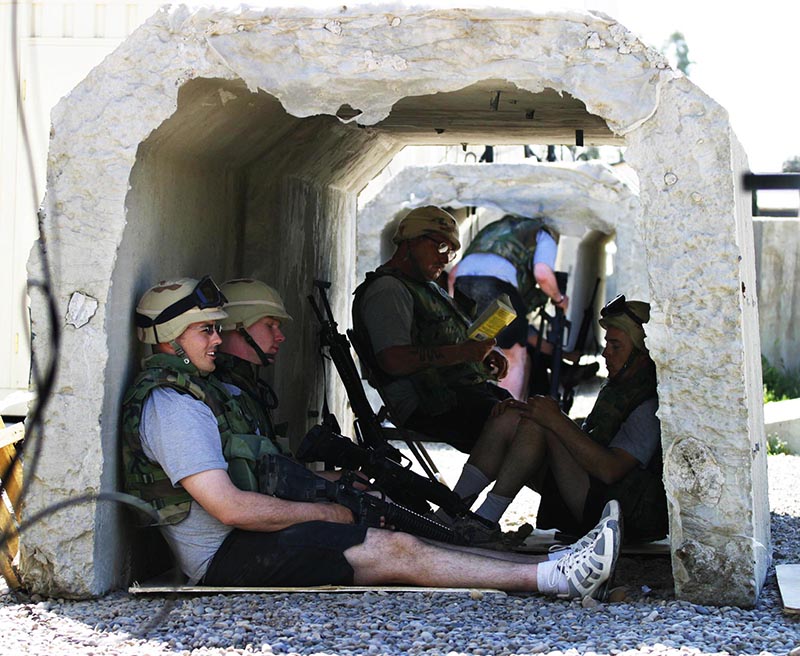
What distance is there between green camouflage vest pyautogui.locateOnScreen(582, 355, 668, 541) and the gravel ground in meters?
0.52

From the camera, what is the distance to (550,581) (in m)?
4.25

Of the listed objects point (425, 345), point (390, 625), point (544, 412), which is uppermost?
point (425, 345)

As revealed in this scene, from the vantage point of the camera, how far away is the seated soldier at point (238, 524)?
13.8 ft

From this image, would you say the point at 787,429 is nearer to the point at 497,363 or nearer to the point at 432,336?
the point at 497,363

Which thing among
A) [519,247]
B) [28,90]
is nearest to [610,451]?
[519,247]

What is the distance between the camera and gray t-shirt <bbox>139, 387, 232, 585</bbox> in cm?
411

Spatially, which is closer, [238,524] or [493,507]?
[238,524]

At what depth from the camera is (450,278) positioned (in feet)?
35.7

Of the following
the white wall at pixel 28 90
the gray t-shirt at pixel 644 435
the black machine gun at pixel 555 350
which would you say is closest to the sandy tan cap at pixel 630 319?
the gray t-shirt at pixel 644 435

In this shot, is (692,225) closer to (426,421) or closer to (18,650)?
(426,421)

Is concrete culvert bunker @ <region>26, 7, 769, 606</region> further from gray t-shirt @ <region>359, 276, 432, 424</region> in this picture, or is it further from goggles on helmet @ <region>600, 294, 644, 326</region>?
gray t-shirt @ <region>359, 276, 432, 424</region>

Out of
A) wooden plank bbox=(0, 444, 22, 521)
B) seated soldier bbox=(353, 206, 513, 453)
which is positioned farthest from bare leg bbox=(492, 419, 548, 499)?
wooden plank bbox=(0, 444, 22, 521)

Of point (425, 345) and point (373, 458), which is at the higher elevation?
point (425, 345)

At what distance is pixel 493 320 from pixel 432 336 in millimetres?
575
